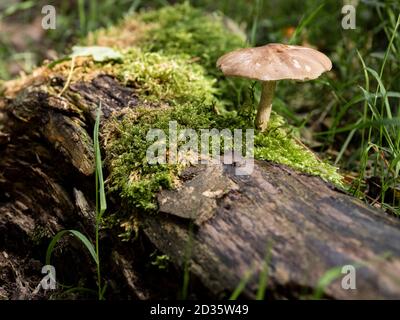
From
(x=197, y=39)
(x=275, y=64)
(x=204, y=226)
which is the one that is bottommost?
(x=204, y=226)

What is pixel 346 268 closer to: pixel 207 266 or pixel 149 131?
pixel 207 266

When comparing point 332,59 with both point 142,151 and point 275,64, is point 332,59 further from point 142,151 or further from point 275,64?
point 142,151

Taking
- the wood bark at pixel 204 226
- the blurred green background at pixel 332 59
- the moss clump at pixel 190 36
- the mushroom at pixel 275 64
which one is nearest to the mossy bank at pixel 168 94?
the moss clump at pixel 190 36

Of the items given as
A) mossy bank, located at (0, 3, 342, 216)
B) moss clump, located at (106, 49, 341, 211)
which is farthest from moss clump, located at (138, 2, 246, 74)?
moss clump, located at (106, 49, 341, 211)

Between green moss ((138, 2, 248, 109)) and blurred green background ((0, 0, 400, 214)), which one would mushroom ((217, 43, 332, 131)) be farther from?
green moss ((138, 2, 248, 109))

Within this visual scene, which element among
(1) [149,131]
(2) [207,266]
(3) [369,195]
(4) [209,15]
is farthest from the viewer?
(4) [209,15]

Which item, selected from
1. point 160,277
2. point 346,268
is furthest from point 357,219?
point 160,277

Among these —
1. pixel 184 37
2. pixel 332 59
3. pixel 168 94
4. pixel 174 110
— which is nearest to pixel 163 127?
pixel 174 110
